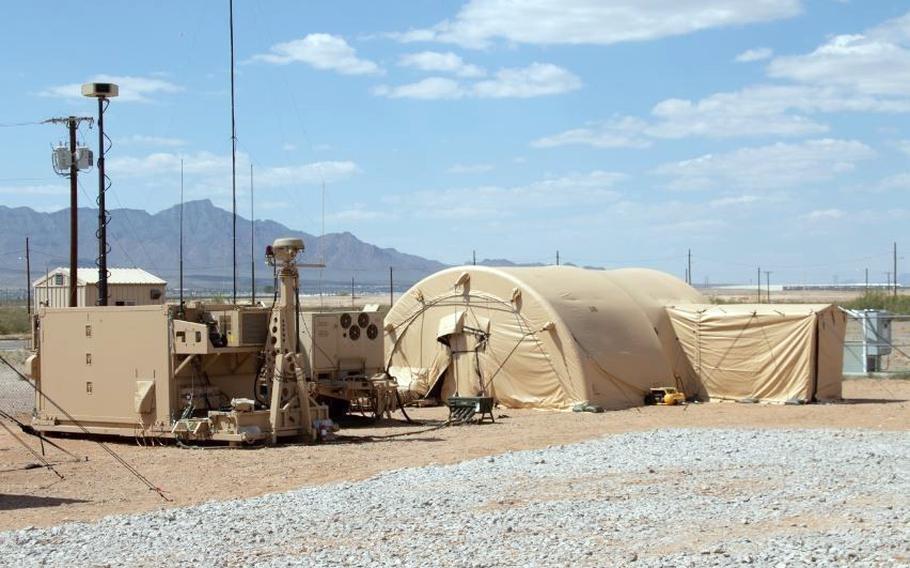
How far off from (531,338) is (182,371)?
7.32 metres

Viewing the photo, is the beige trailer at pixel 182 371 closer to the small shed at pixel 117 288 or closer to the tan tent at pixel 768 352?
the tan tent at pixel 768 352

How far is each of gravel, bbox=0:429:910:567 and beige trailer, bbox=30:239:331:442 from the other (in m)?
4.26

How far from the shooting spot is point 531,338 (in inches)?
928

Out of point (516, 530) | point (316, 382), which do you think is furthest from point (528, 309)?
point (516, 530)

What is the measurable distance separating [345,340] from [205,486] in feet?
24.4

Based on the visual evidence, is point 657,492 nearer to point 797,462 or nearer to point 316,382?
point 797,462

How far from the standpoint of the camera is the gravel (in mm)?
9406

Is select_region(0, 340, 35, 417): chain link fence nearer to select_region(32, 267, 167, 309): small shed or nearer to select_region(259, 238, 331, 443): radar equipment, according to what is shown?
select_region(259, 238, 331, 443): radar equipment

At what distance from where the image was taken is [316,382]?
19891mm

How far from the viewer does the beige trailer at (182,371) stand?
18.3 metres

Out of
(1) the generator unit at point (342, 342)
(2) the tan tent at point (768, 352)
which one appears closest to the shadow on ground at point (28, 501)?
(1) the generator unit at point (342, 342)

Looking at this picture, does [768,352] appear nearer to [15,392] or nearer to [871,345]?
[871,345]

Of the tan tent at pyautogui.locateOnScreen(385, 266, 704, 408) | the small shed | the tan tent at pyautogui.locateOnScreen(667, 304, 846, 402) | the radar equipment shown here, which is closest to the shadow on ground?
the radar equipment

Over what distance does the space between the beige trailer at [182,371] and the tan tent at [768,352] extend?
9703 mm
